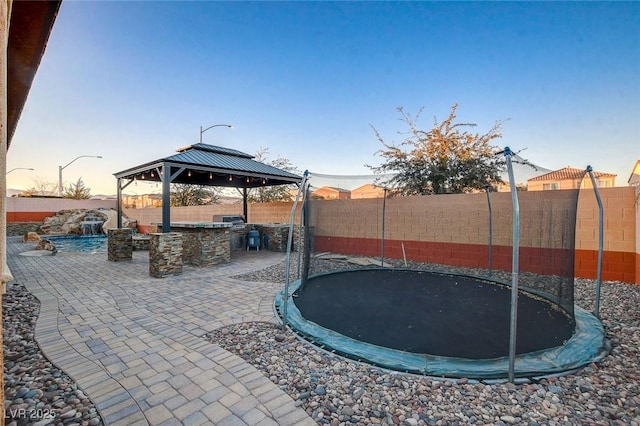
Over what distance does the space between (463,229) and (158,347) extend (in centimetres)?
588

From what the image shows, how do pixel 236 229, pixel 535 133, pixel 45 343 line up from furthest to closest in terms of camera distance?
pixel 236 229, pixel 535 133, pixel 45 343

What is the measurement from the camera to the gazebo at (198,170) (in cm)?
570

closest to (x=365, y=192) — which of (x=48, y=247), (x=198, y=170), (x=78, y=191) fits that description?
(x=198, y=170)

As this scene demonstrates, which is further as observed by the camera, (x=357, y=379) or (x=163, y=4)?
(x=163, y=4)

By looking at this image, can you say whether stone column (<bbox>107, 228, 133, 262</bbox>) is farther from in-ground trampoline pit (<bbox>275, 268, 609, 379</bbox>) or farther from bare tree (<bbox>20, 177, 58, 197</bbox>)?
bare tree (<bbox>20, 177, 58, 197</bbox>)

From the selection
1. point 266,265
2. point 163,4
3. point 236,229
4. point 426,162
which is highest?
point 163,4

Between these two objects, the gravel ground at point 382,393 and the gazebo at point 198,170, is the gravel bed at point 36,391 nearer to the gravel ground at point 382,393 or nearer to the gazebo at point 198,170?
the gravel ground at point 382,393

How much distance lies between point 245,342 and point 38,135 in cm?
1218

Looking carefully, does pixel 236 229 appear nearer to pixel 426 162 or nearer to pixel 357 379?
pixel 426 162

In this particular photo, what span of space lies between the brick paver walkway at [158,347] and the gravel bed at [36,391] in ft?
0.21

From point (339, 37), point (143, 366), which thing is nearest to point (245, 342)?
point (143, 366)

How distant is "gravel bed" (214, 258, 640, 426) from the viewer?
64.4 inches

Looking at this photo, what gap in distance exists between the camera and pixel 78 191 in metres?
19.5

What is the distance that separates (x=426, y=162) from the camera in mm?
8820
